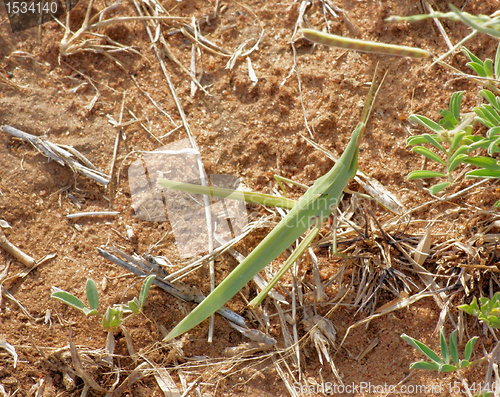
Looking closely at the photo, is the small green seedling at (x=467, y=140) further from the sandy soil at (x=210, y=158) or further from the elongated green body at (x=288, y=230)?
the sandy soil at (x=210, y=158)

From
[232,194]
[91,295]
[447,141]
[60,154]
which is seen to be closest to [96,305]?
[91,295]

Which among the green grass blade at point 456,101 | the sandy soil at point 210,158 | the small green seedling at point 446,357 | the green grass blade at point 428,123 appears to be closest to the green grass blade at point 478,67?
the green grass blade at point 456,101

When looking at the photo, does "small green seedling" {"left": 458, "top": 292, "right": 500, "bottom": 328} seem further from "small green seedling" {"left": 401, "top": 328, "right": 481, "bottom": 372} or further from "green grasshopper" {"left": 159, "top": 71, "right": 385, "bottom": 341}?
"green grasshopper" {"left": 159, "top": 71, "right": 385, "bottom": 341}

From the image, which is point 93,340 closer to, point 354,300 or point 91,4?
point 354,300

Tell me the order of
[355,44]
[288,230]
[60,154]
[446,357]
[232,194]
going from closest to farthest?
[355,44]
[446,357]
[288,230]
[232,194]
[60,154]

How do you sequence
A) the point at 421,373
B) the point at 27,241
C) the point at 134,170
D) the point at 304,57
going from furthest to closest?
the point at 304,57
the point at 134,170
the point at 27,241
the point at 421,373

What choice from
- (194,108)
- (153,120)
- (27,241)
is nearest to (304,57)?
(194,108)

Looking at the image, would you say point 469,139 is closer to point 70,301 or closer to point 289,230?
point 289,230
